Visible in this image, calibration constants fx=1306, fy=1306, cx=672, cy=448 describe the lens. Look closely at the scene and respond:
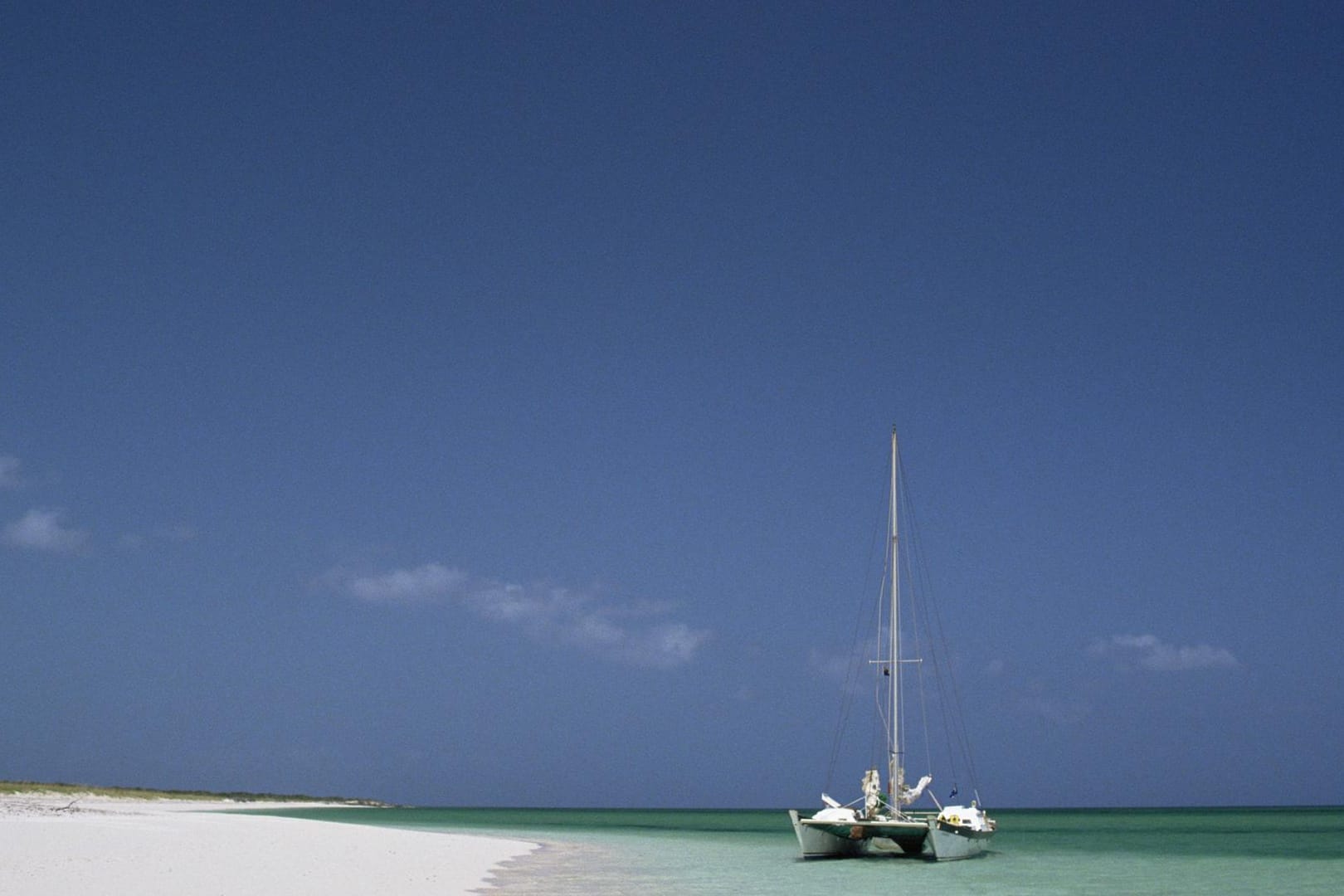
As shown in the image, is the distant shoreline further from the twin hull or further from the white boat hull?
the white boat hull

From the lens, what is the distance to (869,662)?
44.5 metres

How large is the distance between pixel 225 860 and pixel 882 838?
22731mm

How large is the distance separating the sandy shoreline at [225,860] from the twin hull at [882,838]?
9684mm

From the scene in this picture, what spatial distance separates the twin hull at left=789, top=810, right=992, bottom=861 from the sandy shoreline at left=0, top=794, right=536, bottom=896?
9684mm

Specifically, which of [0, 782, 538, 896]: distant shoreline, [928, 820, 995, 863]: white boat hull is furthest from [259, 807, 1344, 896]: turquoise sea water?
[0, 782, 538, 896]: distant shoreline

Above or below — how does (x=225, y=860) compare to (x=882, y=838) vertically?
below

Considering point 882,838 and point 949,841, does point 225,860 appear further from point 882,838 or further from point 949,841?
point 949,841

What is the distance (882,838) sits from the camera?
44031 millimetres

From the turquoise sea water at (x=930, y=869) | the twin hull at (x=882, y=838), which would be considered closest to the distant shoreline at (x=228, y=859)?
the turquoise sea water at (x=930, y=869)

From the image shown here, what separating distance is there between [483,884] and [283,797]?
170 metres

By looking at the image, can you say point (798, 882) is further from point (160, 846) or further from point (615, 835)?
point (615, 835)

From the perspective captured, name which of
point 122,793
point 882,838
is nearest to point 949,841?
point 882,838

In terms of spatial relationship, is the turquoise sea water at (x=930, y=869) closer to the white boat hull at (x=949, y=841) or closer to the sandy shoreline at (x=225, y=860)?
the white boat hull at (x=949, y=841)

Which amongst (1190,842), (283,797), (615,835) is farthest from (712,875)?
(283,797)
